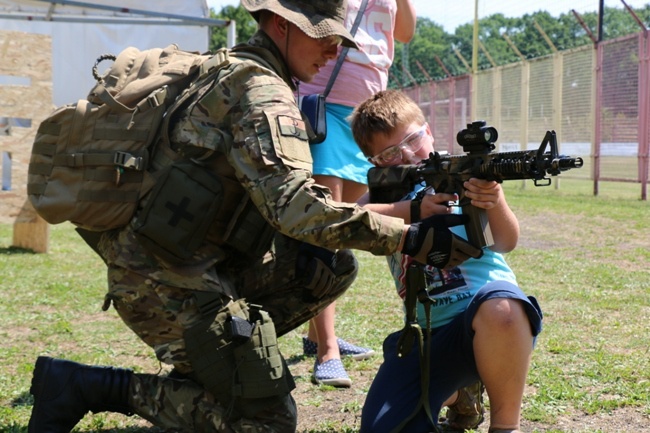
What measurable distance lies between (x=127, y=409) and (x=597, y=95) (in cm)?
1355

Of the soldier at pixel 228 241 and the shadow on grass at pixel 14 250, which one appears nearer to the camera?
the soldier at pixel 228 241

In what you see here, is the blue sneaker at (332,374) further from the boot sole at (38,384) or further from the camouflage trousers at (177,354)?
the boot sole at (38,384)

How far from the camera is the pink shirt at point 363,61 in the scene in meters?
4.33

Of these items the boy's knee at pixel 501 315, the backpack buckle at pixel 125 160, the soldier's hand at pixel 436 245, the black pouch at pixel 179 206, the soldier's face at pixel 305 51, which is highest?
the soldier's face at pixel 305 51

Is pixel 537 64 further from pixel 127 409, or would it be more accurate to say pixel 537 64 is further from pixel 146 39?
pixel 127 409

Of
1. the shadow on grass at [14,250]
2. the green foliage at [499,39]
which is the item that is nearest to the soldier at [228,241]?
the shadow on grass at [14,250]

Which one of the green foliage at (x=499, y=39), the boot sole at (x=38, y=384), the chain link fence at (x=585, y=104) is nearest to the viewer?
the boot sole at (x=38, y=384)

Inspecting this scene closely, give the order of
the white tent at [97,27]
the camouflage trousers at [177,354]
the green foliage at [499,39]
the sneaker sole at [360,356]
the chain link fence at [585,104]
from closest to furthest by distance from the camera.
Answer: the camouflage trousers at [177,354]
the sneaker sole at [360,356]
the white tent at [97,27]
the chain link fence at [585,104]
the green foliage at [499,39]

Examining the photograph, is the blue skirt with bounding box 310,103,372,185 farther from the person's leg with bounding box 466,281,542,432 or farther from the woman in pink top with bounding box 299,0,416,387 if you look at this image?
the person's leg with bounding box 466,281,542,432

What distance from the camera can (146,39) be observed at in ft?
42.3

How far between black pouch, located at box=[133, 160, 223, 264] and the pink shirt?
137 centimetres

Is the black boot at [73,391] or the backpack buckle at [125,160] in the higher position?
the backpack buckle at [125,160]

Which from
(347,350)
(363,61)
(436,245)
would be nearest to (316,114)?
(363,61)

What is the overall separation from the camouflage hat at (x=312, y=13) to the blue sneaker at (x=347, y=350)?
1.86m
